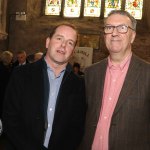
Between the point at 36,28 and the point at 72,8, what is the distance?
5.20 feet

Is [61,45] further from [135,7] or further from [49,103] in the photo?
[135,7]

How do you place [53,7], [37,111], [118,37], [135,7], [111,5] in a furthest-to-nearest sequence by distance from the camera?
[53,7] → [111,5] → [135,7] → [118,37] → [37,111]

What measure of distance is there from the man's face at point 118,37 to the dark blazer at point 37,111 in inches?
16.9

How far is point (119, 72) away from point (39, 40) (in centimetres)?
1047

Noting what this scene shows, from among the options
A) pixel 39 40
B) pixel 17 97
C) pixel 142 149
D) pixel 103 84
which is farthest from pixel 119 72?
pixel 39 40

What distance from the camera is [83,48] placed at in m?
12.1

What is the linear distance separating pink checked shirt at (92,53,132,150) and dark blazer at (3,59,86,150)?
0.16 meters

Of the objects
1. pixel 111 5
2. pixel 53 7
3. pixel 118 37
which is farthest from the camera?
pixel 53 7

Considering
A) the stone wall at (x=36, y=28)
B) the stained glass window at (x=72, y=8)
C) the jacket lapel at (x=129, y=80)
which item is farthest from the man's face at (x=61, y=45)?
the stained glass window at (x=72, y=8)

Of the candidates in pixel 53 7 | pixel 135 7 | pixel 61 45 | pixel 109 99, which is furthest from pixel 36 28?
pixel 109 99

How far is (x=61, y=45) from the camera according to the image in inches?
107

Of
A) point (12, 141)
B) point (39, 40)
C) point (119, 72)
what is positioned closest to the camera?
point (12, 141)

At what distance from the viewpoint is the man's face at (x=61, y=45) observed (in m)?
2.71

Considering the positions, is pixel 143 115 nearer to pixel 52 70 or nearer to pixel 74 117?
pixel 74 117
